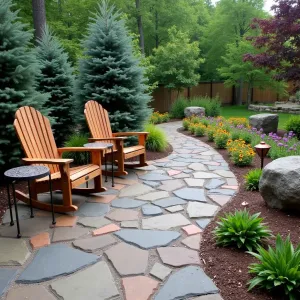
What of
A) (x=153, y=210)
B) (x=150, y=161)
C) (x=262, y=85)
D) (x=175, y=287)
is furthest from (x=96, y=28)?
(x=262, y=85)

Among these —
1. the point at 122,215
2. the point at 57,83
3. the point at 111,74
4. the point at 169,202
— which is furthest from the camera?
the point at 57,83

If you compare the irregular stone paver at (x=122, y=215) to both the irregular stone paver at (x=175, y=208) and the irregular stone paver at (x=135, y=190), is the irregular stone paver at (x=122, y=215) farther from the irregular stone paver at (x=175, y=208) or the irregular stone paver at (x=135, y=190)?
the irregular stone paver at (x=135, y=190)

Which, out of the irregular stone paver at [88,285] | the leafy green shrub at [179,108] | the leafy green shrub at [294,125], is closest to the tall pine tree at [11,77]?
the irregular stone paver at [88,285]

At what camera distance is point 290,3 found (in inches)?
266

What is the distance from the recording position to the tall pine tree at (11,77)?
3.76 metres

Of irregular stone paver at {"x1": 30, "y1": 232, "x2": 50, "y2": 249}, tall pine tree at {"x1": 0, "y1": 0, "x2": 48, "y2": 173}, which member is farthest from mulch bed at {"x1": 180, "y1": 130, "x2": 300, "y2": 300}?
tall pine tree at {"x1": 0, "y1": 0, "x2": 48, "y2": 173}

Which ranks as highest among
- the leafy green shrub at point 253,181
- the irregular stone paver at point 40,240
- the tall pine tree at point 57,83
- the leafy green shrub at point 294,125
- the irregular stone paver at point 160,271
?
the tall pine tree at point 57,83

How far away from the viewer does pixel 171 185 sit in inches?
155

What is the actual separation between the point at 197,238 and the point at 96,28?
438 cm

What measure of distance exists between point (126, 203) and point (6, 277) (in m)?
1.53

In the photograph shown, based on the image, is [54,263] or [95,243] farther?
[95,243]

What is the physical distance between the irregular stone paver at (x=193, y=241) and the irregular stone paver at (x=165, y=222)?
0.26 metres

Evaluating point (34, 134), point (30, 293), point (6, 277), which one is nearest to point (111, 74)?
point (34, 134)

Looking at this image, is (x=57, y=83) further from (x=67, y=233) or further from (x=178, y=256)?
(x=178, y=256)
